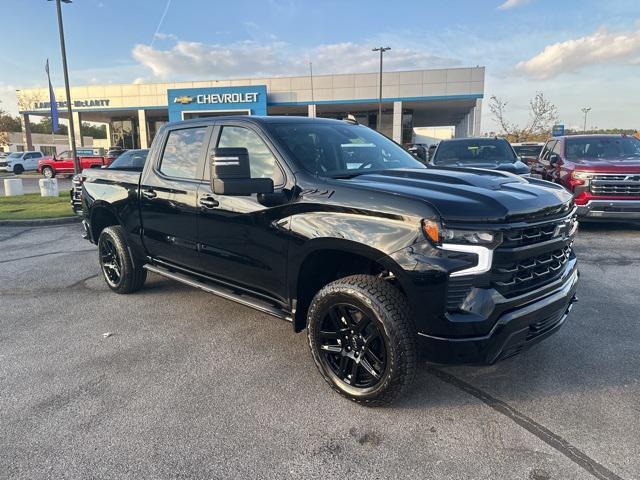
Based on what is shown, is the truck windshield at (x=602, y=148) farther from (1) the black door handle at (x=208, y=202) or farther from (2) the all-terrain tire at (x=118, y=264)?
(2) the all-terrain tire at (x=118, y=264)

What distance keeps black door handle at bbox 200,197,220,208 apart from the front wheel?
1284mm

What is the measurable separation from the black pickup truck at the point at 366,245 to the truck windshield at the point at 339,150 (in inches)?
0.7

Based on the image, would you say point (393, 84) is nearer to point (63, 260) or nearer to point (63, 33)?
point (63, 33)

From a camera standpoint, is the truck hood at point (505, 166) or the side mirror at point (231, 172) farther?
the truck hood at point (505, 166)

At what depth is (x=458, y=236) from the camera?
8.68 feet

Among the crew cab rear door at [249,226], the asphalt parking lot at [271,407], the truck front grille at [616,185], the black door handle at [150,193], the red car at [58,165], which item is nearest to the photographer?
the asphalt parking lot at [271,407]

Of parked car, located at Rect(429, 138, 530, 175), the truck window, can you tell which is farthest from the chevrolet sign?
the truck window

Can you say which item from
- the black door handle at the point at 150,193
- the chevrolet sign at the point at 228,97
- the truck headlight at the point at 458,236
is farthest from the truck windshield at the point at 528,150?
the chevrolet sign at the point at 228,97

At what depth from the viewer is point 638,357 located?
3.70 metres

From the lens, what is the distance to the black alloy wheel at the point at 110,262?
17.9 feet

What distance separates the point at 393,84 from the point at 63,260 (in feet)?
102

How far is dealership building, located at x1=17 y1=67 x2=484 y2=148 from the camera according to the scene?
111 feet

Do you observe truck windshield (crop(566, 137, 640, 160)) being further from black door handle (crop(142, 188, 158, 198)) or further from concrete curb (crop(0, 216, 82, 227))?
concrete curb (crop(0, 216, 82, 227))

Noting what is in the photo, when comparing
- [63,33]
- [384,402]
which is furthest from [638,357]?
[63,33]
